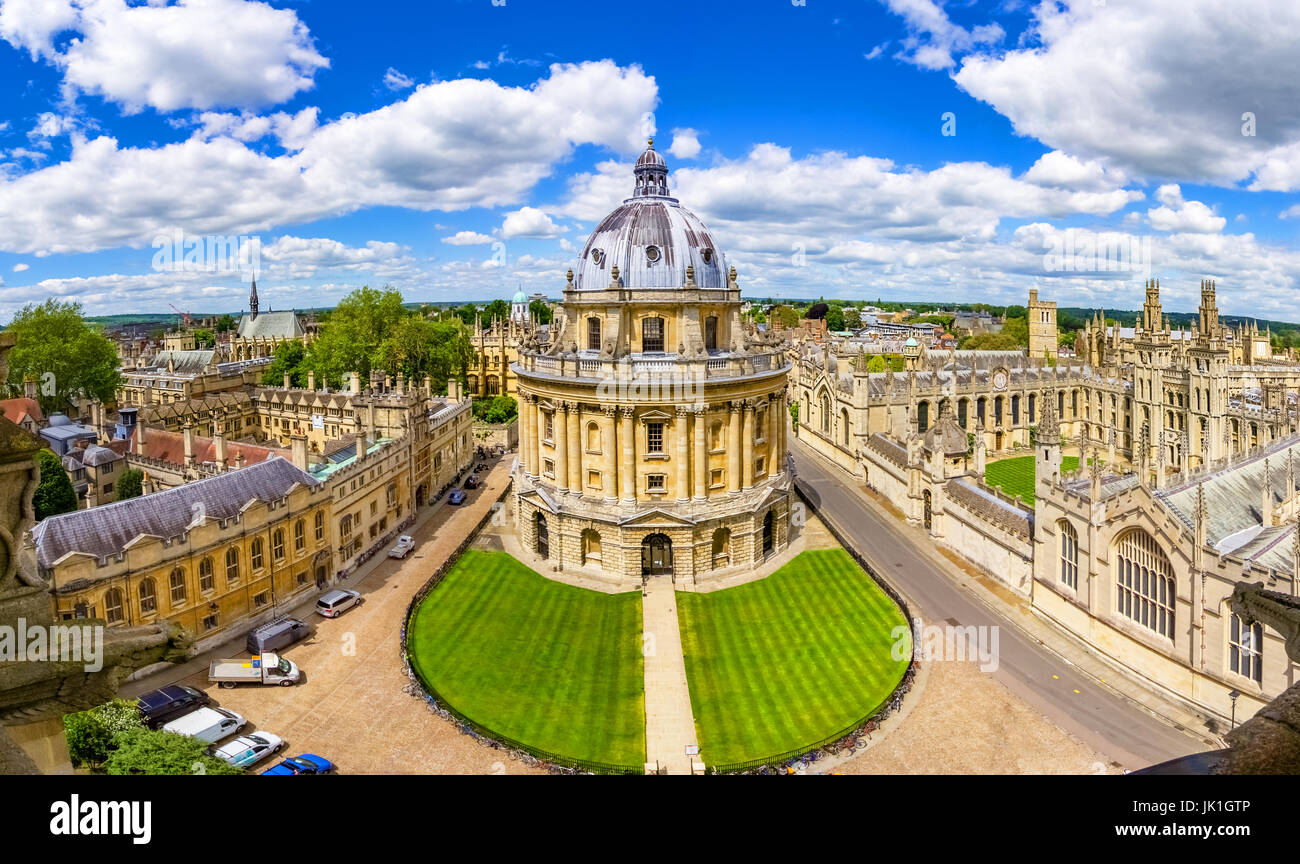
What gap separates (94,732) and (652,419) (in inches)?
1136

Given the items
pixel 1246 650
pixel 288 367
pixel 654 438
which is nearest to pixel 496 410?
pixel 288 367

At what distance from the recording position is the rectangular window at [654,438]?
44.1 m

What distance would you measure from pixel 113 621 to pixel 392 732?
13156mm

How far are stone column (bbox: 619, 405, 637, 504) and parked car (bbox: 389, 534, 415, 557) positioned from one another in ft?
46.2

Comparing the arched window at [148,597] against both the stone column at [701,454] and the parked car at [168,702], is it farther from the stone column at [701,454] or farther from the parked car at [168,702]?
the stone column at [701,454]

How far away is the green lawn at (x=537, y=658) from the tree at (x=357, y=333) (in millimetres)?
46549

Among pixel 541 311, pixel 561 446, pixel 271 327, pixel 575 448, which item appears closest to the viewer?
pixel 575 448

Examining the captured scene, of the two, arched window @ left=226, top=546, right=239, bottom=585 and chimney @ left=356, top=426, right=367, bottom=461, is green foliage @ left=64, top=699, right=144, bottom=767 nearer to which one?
arched window @ left=226, top=546, right=239, bottom=585

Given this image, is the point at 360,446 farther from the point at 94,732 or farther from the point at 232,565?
the point at 94,732

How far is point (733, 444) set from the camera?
147 ft

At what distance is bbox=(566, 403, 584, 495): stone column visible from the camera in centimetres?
4447

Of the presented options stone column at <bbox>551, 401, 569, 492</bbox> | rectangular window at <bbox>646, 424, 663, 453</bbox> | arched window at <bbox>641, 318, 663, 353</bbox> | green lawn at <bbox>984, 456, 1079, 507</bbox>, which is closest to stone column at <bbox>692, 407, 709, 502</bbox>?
rectangular window at <bbox>646, 424, 663, 453</bbox>

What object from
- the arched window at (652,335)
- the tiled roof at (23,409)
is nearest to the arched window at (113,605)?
the arched window at (652,335)

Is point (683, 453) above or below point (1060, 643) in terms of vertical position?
above
